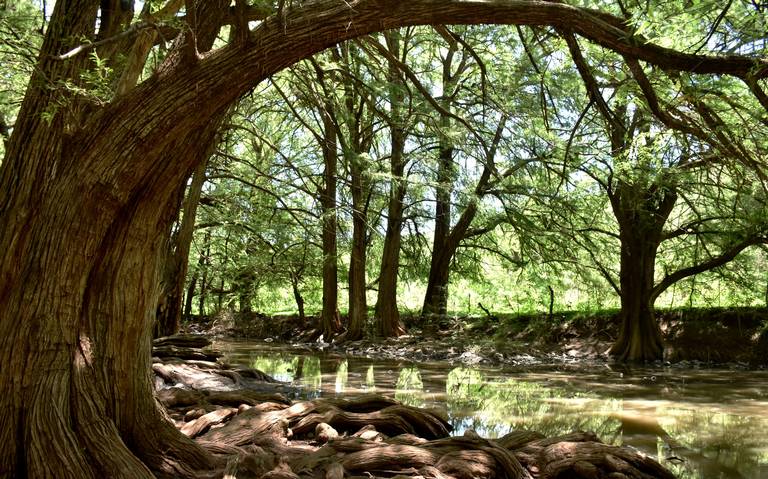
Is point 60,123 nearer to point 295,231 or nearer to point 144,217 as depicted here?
point 144,217

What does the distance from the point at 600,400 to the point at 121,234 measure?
6441mm

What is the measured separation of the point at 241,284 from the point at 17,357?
53.4ft

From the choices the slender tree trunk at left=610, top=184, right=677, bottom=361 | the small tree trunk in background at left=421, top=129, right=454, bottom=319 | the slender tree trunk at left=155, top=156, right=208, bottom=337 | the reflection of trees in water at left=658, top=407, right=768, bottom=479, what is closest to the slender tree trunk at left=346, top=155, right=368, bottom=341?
the small tree trunk in background at left=421, top=129, right=454, bottom=319

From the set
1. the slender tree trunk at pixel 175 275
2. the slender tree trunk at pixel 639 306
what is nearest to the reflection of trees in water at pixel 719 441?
the slender tree trunk at pixel 639 306

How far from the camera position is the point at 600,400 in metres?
7.93

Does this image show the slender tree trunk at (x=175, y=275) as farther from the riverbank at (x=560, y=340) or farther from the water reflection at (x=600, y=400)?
the riverbank at (x=560, y=340)

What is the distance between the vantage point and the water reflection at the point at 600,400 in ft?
17.8

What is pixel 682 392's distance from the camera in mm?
8828

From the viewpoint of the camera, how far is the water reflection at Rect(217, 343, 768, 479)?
214 inches

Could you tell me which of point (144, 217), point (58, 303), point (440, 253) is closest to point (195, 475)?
point (58, 303)

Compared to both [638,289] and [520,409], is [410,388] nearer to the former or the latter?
[520,409]

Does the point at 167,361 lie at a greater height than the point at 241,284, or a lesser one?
lesser

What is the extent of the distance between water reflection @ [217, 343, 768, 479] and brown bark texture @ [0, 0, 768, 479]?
10.5 ft

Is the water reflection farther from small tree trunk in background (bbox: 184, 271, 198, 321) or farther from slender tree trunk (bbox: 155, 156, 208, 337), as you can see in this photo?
small tree trunk in background (bbox: 184, 271, 198, 321)
